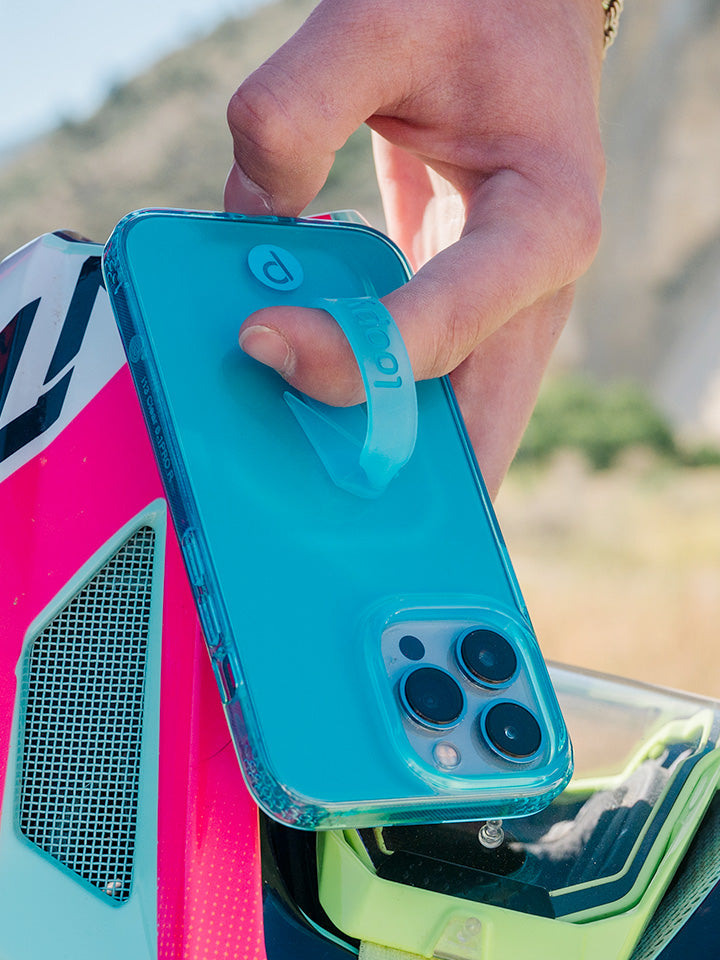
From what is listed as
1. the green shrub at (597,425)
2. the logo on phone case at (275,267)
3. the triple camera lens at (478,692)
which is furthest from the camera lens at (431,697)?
the green shrub at (597,425)

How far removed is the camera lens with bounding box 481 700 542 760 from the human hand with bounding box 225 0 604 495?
196 mm

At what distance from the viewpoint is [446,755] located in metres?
0.53

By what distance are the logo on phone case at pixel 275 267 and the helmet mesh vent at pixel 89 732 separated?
0.21 metres

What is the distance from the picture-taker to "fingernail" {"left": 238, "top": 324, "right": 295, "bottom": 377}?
0.54 metres

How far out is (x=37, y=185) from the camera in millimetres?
13031

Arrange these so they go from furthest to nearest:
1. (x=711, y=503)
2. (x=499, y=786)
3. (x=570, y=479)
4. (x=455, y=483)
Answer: (x=570, y=479) → (x=711, y=503) → (x=455, y=483) → (x=499, y=786)

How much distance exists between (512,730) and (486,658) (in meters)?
0.04

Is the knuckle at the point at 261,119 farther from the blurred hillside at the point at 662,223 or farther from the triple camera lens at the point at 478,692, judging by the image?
the blurred hillside at the point at 662,223

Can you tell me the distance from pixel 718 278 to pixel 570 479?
318 cm

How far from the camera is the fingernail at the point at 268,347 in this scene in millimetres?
536

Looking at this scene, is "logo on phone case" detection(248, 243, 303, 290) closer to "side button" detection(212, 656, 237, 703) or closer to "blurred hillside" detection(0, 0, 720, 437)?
"side button" detection(212, 656, 237, 703)

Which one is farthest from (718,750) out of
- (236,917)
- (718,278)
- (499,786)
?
(718,278)

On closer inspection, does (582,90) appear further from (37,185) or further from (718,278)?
(37,185)

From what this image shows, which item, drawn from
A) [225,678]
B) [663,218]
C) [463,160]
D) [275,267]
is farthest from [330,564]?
[663,218]
